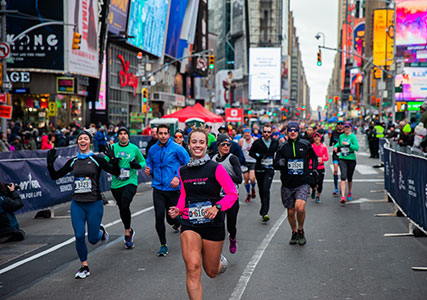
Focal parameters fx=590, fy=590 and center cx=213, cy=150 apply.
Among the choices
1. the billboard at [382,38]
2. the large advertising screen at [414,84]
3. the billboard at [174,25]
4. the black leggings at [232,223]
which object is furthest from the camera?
the billboard at [382,38]

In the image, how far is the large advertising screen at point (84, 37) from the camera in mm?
37125

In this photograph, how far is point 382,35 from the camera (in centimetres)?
7869

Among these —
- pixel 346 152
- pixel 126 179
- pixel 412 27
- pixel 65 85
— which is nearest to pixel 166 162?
pixel 126 179

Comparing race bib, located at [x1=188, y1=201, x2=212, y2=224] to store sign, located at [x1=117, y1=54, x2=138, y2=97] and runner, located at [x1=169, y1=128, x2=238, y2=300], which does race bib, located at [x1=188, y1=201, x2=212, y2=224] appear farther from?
store sign, located at [x1=117, y1=54, x2=138, y2=97]

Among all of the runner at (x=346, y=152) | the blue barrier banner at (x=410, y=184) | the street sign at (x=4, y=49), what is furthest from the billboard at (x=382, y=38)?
the blue barrier banner at (x=410, y=184)

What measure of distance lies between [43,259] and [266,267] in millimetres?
3428

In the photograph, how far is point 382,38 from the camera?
78.7 m

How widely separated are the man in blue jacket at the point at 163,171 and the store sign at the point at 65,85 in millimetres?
30356

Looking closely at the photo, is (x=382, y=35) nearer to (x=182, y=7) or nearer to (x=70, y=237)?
(x=182, y=7)

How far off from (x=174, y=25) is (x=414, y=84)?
26.6 metres

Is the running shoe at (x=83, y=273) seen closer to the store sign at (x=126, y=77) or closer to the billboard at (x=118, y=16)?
the billboard at (x=118, y=16)

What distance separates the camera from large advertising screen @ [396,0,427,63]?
2255 inches

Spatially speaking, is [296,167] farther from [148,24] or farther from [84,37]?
[148,24]

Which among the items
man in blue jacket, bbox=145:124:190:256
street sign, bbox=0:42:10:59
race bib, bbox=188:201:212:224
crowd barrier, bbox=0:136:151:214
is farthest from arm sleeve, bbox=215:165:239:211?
street sign, bbox=0:42:10:59
